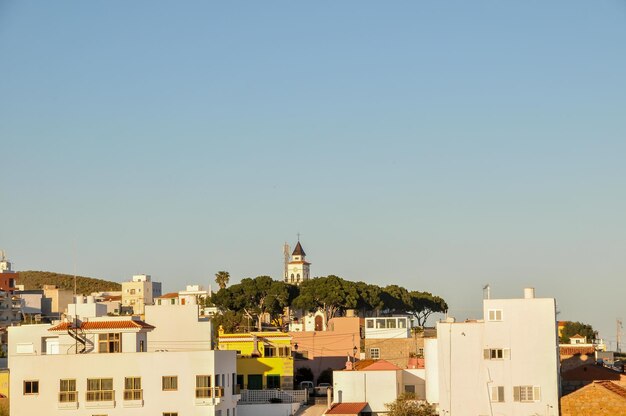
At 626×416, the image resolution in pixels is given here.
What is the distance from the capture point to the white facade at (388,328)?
90.0 m

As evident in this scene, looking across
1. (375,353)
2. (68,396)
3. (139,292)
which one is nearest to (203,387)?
(68,396)

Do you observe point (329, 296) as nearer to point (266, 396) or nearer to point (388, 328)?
point (388, 328)

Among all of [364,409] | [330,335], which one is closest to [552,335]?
[364,409]

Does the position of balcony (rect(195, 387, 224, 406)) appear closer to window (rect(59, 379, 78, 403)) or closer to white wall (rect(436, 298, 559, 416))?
window (rect(59, 379, 78, 403))

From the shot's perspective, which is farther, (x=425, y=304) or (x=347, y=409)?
(x=425, y=304)

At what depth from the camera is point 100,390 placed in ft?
194

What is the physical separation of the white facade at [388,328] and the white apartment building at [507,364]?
3051cm

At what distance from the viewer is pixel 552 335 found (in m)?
58.5

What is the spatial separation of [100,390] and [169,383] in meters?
3.53

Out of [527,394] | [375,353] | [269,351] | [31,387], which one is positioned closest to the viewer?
[527,394]

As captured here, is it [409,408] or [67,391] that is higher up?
[67,391]

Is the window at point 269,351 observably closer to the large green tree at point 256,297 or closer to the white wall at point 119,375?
the white wall at point 119,375

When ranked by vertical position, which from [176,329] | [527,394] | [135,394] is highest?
[176,329]

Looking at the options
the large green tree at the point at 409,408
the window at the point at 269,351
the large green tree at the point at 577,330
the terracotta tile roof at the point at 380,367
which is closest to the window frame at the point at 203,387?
the large green tree at the point at 409,408
